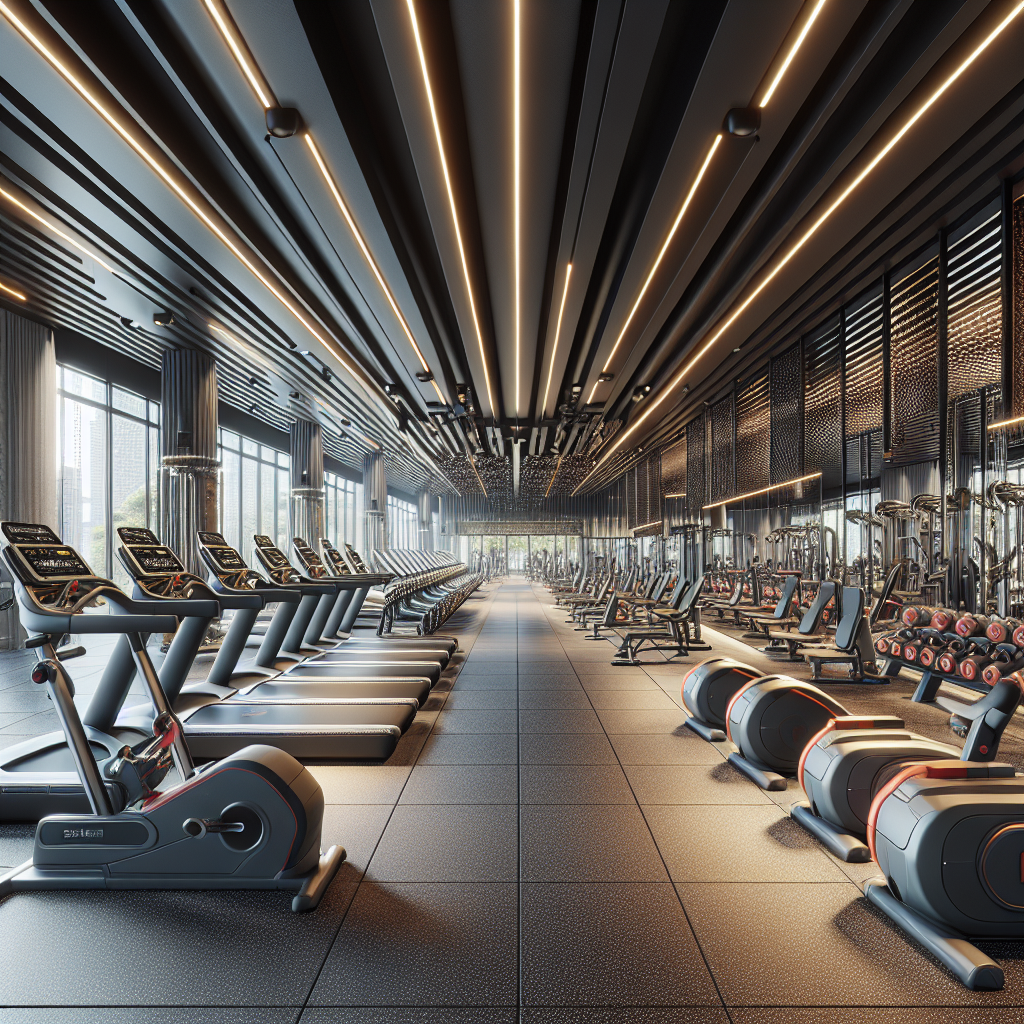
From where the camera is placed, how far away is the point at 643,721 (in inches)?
188

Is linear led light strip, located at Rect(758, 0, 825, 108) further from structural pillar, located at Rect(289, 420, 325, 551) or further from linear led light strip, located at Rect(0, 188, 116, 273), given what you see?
structural pillar, located at Rect(289, 420, 325, 551)

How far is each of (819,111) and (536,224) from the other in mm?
2265

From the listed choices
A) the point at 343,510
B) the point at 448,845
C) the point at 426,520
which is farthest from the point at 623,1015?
the point at 426,520

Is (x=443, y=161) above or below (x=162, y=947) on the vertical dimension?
above

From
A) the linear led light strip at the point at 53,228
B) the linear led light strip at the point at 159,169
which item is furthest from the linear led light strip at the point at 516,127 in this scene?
the linear led light strip at the point at 53,228

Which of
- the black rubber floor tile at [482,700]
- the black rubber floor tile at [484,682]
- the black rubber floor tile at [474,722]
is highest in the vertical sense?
the black rubber floor tile at [474,722]

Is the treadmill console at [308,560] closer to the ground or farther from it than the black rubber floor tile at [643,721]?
farther from it

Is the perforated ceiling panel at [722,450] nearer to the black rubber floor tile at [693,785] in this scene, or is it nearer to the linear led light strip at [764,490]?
the linear led light strip at [764,490]

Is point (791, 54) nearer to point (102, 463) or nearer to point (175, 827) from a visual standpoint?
point (175, 827)

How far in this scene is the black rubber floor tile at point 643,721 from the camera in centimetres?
455

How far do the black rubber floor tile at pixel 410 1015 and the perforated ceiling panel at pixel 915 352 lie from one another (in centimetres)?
641

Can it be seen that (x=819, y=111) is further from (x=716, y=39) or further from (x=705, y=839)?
(x=705, y=839)

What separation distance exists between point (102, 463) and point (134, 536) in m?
6.75

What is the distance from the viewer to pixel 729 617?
12.1 metres
